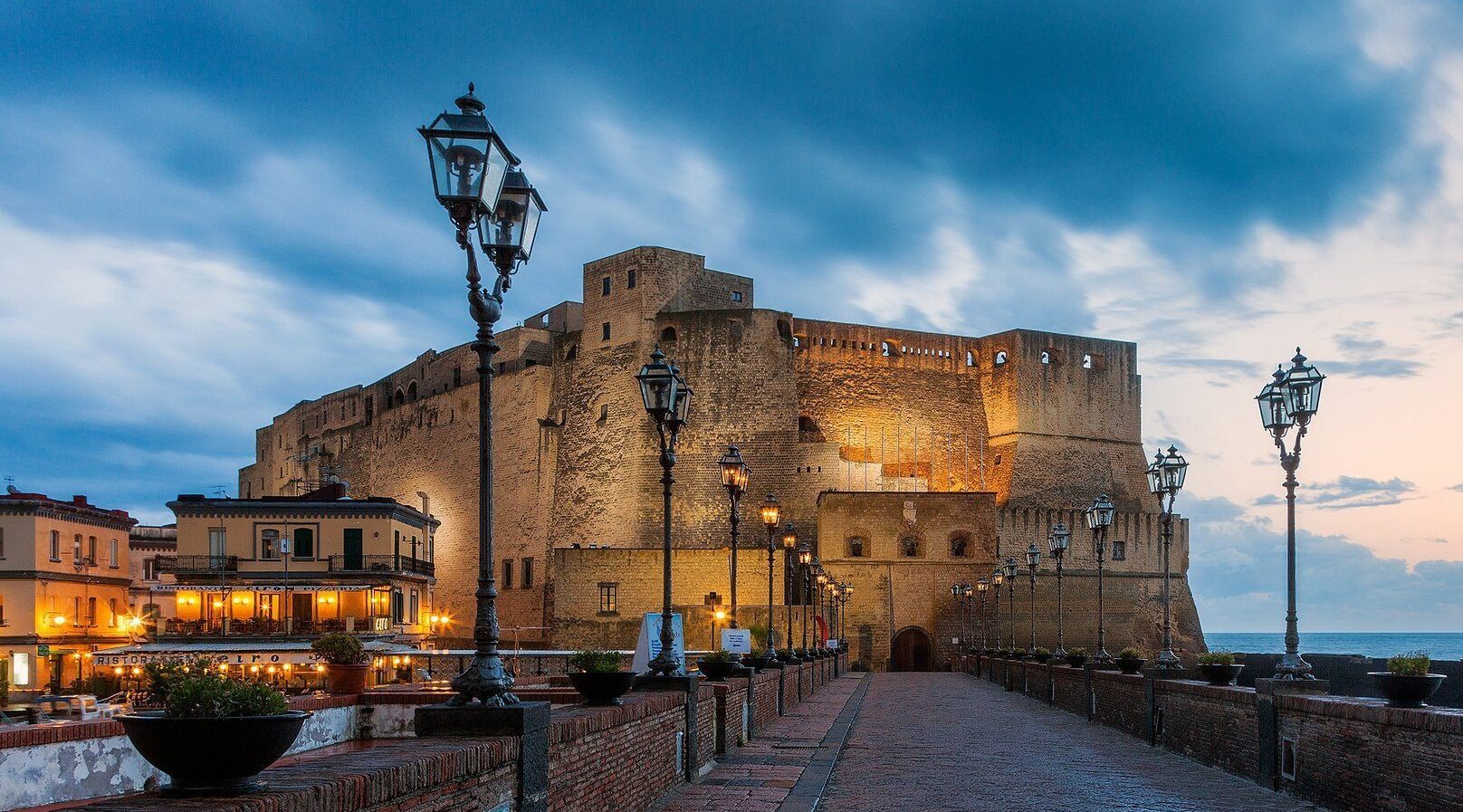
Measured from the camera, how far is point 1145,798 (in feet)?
38.9

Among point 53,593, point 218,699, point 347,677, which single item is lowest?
point 53,593

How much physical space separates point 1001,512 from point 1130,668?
40086 mm

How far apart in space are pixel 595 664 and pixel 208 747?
17.9 feet

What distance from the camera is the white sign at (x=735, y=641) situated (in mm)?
24219

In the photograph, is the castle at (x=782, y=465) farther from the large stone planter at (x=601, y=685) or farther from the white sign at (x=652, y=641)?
the large stone planter at (x=601, y=685)

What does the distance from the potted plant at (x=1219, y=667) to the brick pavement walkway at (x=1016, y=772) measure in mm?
1120

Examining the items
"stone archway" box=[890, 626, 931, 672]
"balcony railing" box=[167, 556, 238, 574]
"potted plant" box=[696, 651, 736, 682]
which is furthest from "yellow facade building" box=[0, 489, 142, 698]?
"stone archway" box=[890, 626, 931, 672]

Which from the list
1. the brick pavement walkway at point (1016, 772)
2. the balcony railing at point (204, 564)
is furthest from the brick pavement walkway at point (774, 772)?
the balcony railing at point (204, 564)

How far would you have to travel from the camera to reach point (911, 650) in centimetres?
6022

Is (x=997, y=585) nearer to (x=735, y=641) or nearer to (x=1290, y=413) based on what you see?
(x=735, y=641)

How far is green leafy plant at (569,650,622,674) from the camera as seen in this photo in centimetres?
1023

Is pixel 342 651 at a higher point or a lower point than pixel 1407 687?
lower

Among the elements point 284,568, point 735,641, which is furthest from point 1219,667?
point 284,568

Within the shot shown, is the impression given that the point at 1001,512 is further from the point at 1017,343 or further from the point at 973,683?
the point at 973,683
